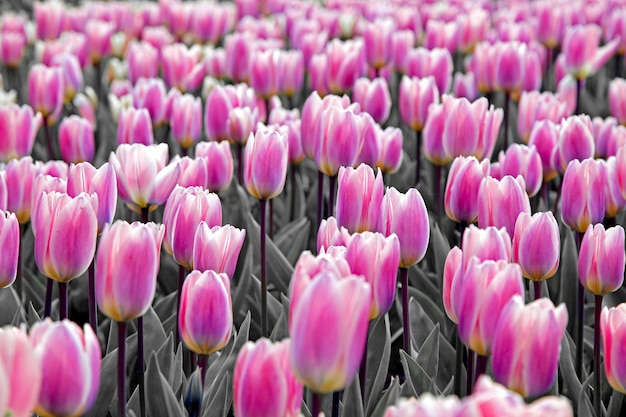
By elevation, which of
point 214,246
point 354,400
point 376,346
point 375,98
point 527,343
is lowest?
point 376,346

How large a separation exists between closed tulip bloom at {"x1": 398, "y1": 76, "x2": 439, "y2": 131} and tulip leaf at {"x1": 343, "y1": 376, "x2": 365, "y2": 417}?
62.9 inches

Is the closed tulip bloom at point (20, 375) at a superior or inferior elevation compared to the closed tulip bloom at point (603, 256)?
superior

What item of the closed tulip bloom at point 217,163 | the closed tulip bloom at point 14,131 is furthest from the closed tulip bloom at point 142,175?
the closed tulip bloom at point 14,131

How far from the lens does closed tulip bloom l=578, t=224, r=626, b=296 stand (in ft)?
5.53

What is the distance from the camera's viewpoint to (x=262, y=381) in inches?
45.9

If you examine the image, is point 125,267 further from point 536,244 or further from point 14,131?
point 14,131

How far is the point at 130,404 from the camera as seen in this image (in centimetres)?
176

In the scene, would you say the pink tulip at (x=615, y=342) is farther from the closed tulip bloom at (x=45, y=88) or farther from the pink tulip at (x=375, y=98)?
the closed tulip bloom at (x=45, y=88)

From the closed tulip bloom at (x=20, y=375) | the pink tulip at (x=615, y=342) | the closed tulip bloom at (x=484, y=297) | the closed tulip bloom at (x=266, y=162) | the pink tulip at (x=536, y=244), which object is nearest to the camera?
the closed tulip bloom at (x=20, y=375)

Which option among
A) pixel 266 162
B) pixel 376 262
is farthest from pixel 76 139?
pixel 376 262

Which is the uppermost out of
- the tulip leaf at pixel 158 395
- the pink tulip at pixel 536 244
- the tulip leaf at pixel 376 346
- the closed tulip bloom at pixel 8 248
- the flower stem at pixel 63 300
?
the pink tulip at pixel 536 244

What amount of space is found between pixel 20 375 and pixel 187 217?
2.53 ft

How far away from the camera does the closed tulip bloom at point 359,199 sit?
6.05 ft

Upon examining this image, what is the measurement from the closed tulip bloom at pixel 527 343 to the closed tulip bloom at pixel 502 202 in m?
0.59
